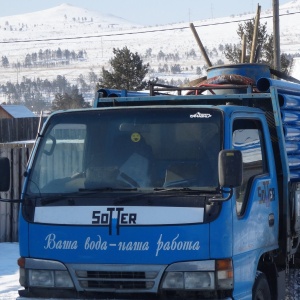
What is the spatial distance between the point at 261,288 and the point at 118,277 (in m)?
1.53

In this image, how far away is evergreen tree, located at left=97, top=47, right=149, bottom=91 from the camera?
143 ft

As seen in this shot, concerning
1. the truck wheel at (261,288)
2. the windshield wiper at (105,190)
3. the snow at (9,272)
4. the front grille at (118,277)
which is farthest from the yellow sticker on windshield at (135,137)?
the snow at (9,272)

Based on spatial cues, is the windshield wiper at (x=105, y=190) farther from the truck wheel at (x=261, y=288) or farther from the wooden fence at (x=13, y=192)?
the wooden fence at (x=13, y=192)

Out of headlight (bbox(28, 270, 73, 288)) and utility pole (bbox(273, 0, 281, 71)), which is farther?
utility pole (bbox(273, 0, 281, 71))

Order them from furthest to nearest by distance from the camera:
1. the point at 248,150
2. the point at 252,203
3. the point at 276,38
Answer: the point at 276,38 < the point at 248,150 < the point at 252,203

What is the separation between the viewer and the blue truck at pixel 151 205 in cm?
661

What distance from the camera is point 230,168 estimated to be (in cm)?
646

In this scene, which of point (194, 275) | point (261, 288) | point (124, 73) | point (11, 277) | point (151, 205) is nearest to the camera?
point (194, 275)

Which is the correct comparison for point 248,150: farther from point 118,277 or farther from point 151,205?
point 118,277

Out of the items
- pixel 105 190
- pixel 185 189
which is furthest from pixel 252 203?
pixel 105 190

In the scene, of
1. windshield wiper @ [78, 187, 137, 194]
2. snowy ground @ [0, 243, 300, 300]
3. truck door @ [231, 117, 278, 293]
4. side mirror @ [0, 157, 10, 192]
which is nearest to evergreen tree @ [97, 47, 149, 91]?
snowy ground @ [0, 243, 300, 300]

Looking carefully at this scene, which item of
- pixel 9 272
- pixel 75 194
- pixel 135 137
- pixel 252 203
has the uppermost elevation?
pixel 135 137

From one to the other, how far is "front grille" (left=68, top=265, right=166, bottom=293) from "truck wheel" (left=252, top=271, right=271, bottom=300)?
3.77 feet

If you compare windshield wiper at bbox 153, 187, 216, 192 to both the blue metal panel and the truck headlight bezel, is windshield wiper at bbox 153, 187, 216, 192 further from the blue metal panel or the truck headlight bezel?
the truck headlight bezel
